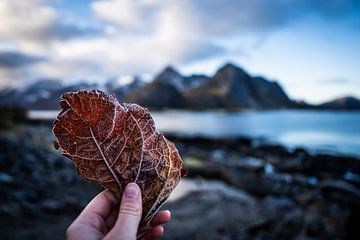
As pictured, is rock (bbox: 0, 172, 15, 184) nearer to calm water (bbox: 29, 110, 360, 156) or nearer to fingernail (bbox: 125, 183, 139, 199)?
fingernail (bbox: 125, 183, 139, 199)

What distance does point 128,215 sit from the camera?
1.91 meters

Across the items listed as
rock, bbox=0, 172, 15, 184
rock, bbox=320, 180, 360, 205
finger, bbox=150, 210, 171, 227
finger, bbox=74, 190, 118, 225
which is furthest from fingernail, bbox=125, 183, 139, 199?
rock, bbox=320, 180, 360, 205

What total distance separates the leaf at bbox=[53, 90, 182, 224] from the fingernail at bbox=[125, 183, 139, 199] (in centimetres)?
6

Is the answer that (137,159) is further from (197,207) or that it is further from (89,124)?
(197,207)

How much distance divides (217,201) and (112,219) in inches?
510

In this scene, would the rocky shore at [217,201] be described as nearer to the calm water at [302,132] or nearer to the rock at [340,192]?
the rock at [340,192]

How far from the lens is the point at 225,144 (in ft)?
129

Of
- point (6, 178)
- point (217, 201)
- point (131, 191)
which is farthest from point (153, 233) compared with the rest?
point (217, 201)

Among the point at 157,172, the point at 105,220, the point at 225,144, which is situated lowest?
the point at 225,144

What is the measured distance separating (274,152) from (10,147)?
79.2 ft

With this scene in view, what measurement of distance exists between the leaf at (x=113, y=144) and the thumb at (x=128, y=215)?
0.09 meters

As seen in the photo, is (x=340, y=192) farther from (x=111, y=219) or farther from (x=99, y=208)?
(x=99, y=208)

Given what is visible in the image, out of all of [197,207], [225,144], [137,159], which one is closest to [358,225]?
[197,207]

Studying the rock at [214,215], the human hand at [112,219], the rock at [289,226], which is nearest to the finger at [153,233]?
the human hand at [112,219]
